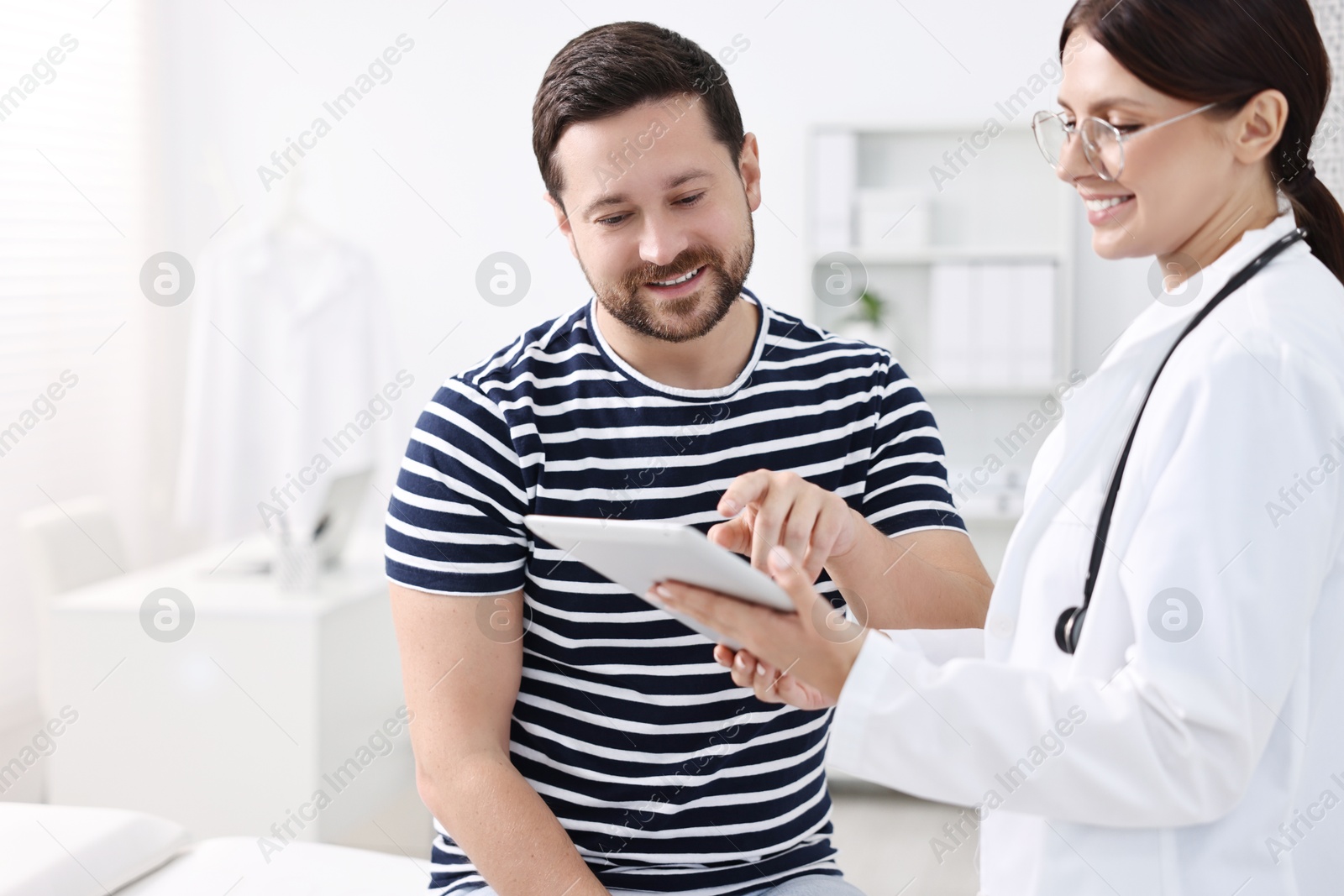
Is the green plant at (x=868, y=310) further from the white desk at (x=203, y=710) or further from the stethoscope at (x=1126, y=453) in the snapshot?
the stethoscope at (x=1126, y=453)

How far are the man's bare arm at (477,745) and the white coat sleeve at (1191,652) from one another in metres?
0.48

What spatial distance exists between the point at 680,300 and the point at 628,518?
0.26 metres

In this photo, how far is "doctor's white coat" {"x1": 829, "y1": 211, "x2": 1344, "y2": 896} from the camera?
2.73 ft

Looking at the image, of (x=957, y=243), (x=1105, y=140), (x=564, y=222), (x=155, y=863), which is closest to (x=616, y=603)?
(x=564, y=222)

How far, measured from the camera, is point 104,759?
2.50 meters

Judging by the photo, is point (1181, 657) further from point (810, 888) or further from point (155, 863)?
point (155, 863)

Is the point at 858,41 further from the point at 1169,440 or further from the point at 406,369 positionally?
the point at 1169,440

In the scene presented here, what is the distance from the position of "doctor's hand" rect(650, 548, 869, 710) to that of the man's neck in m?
0.46

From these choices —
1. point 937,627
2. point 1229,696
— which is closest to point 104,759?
point 937,627

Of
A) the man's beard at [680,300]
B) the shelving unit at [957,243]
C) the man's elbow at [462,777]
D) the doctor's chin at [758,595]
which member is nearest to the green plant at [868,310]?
the shelving unit at [957,243]

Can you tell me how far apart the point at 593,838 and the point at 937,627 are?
18.5 inches

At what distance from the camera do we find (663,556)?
2.87 ft

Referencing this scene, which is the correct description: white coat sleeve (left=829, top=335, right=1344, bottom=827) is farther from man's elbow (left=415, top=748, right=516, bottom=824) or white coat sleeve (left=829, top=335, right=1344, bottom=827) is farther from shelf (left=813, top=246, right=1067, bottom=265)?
shelf (left=813, top=246, right=1067, bottom=265)

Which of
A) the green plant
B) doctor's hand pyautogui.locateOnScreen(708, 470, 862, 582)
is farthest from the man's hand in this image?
the green plant
